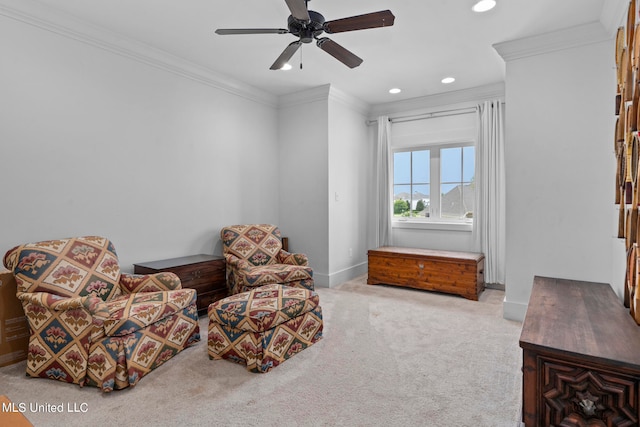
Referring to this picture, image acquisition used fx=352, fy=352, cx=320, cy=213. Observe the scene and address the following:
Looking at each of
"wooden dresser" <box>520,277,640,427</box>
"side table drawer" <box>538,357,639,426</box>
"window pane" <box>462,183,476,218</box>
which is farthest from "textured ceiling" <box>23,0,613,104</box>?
"side table drawer" <box>538,357,639,426</box>

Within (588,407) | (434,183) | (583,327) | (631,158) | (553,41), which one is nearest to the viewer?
(588,407)

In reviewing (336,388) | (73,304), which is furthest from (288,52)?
(336,388)

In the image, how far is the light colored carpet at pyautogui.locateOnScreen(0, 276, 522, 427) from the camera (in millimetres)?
1877

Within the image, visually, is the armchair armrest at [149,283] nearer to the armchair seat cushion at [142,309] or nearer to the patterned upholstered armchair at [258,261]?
the armchair seat cushion at [142,309]

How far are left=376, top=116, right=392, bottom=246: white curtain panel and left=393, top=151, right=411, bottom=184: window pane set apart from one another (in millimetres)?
207

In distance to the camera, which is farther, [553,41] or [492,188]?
[492,188]

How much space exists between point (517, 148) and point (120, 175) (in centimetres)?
370

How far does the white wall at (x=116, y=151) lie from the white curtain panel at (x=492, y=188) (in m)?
3.01

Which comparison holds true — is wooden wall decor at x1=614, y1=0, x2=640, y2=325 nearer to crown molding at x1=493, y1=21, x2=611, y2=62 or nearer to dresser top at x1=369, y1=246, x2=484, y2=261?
crown molding at x1=493, y1=21, x2=611, y2=62

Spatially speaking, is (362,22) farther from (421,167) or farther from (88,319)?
(421,167)

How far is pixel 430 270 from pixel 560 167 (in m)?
1.88

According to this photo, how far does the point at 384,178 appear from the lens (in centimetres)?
537

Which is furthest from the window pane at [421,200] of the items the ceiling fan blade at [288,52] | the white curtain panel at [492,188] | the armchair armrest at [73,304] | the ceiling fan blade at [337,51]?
the armchair armrest at [73,304]

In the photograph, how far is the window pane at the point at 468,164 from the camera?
191 inches
